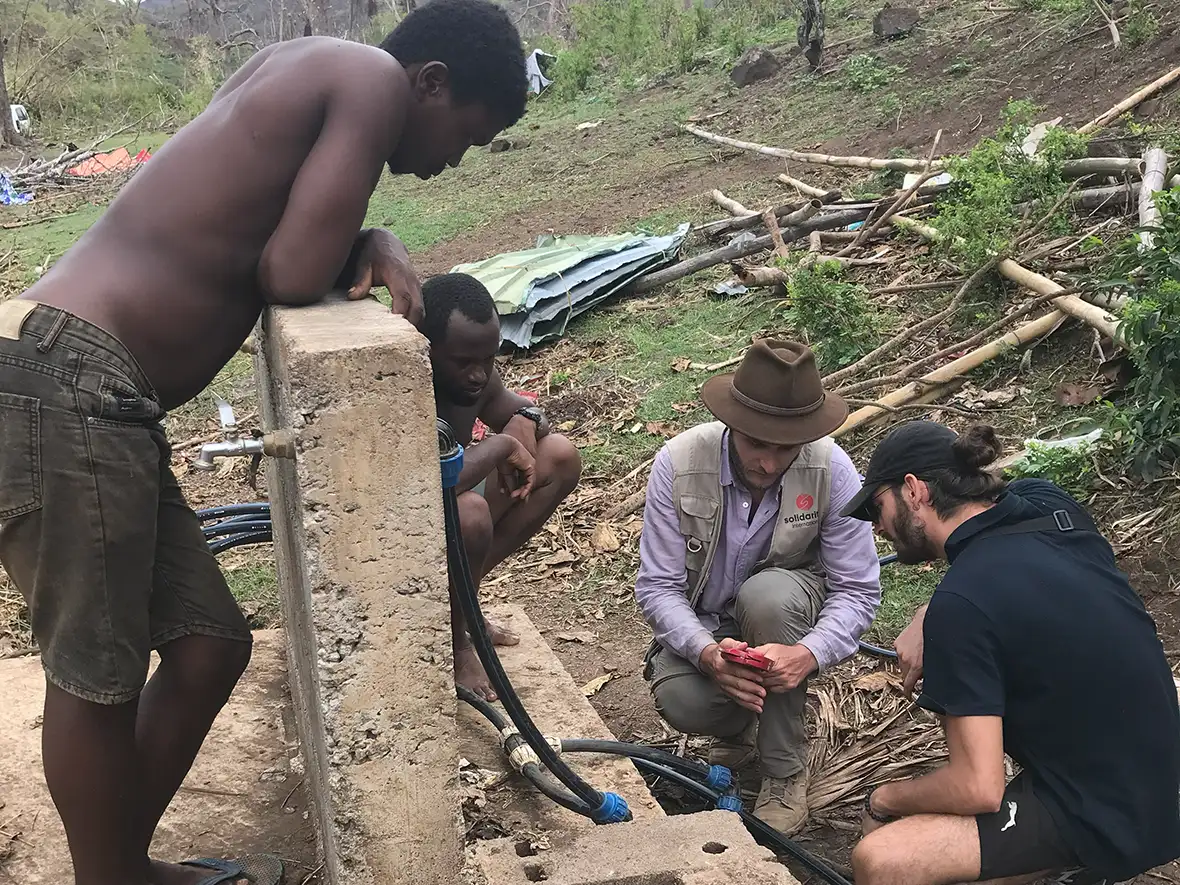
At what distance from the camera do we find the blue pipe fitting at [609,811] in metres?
2.82

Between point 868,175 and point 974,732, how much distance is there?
776cm

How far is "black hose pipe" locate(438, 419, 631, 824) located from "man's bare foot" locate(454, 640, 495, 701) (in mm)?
617

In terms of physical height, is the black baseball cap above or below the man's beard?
above

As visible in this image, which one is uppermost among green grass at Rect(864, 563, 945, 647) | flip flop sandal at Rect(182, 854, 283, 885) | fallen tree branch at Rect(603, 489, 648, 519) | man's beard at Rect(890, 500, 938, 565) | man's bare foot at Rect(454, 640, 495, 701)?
man's beard at Rect(890, 500, 938, 565)

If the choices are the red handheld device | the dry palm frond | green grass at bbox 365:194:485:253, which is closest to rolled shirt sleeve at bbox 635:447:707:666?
the red handheld device

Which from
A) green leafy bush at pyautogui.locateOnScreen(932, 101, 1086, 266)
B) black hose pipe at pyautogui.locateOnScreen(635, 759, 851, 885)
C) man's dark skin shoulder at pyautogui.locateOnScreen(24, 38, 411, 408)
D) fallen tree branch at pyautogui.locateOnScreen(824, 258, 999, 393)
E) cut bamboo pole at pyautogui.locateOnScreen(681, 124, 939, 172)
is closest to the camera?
man's dark skin shoulder at pyautogui.locateOnScreen(24, 38, 411, 408)

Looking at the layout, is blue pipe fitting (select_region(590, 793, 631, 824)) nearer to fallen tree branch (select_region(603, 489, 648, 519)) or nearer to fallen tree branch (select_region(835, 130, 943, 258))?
fallen tree branch (select_region(603, 489, 648, 519))

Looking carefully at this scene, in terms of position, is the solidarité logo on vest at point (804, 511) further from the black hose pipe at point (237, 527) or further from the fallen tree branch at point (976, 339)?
the fallen tree branch at point (976, 339)

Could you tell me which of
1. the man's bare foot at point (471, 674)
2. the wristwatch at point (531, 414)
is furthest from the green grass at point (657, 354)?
the man's bare foot at point (471, 674)

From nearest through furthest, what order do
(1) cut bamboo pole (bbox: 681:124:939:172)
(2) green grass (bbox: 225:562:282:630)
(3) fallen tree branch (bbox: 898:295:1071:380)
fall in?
(2) green grass (bbox: 225:562:282:630) → (3) fallen tree branch (bbox: 898:295:1071:380) → (1) cut bamboo pole (bbox: 681:124:939:172)

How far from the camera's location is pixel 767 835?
10.4ft

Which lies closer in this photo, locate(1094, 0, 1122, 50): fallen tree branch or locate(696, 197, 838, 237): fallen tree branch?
locate(696, 197, 838, 237): fallen tree branch

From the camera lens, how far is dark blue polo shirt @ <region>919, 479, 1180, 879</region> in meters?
2.53

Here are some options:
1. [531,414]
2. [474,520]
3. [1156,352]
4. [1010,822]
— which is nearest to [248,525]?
[474,520]
